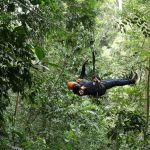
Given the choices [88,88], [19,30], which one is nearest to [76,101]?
[88,88]

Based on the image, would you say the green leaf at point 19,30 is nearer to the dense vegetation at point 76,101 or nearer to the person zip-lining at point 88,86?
the person zip-lining at point 88,86

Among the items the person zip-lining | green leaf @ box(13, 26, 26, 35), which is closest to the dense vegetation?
the person zip-lining

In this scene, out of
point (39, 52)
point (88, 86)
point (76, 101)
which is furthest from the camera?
point (76, 101)

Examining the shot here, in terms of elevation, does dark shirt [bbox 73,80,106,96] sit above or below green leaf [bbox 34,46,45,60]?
below

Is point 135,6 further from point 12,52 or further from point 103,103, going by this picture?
point 12,52

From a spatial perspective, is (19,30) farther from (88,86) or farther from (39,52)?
(88,86)

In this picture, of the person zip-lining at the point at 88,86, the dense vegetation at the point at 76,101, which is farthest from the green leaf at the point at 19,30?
the dense vegetation at the point at 76,101

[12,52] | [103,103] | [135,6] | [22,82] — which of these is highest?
[135,6]

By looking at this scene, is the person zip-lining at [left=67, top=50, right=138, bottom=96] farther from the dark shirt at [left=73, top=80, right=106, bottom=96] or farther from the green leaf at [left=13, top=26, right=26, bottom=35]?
the green leaf at [left=13, top=26, right=26, bottom=35]

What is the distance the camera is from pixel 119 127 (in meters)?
7.05

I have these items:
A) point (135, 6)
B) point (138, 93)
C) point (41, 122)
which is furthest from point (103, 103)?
point (135, 6)

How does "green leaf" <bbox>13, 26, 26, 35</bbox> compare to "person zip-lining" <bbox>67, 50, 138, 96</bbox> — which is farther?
"person zip-lining" <bbox>67, 50, 138, 96</bbox>

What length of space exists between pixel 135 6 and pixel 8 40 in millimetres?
5066

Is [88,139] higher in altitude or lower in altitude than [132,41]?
lower
